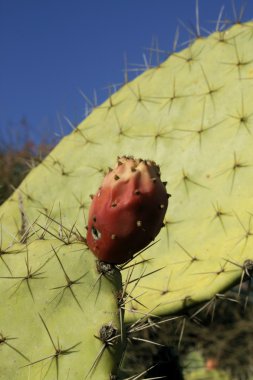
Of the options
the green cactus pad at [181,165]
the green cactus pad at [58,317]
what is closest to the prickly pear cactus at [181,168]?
the green cactus pad at [181,165]

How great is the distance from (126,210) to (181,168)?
43.1 inches

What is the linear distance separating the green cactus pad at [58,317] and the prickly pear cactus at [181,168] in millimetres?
423

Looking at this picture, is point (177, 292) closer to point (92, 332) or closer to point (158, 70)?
point (92, 332)

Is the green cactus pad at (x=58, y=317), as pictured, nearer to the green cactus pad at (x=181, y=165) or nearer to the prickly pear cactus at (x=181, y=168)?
the prickly pear cactus at (x=181, y=168)

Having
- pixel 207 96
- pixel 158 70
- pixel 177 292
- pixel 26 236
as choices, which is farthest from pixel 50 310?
pixel 158 70

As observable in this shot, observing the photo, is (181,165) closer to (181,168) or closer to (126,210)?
(181,168)

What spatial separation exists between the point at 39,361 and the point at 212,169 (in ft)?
3.98

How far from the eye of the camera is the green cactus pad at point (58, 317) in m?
1.37

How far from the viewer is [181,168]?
2.48 m

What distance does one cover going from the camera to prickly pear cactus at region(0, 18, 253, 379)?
6.86 ft

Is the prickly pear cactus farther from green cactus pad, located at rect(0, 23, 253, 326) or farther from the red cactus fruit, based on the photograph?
the red cactus fruit

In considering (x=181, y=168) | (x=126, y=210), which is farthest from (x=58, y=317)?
(x=181, y=168)

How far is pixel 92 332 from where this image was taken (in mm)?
1381

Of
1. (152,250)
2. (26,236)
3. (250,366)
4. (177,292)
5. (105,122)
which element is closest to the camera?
(26,236)
